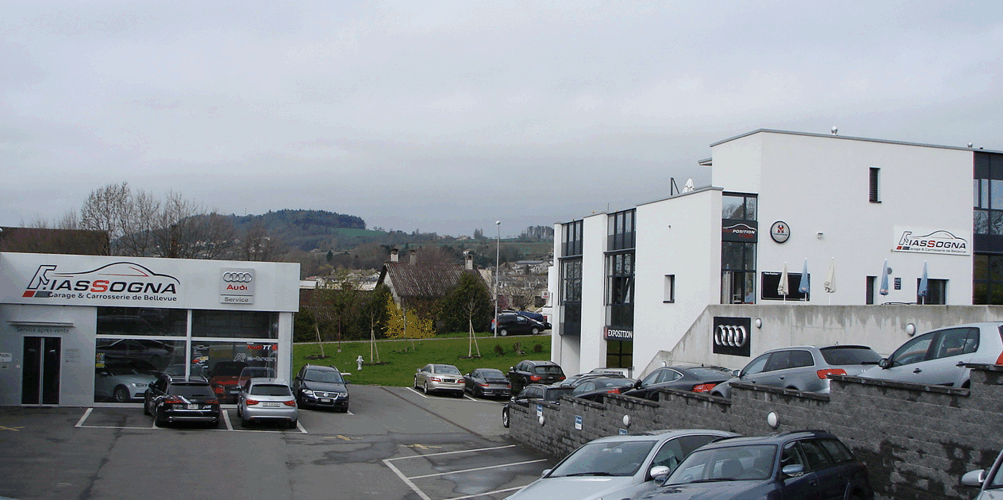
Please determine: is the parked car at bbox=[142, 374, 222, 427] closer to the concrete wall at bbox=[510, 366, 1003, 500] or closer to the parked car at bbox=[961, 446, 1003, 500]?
the concrete wall at bbox=[510, 366, 1003, 500]

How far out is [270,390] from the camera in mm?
24031

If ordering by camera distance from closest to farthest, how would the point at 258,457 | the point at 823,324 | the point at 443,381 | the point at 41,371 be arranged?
the point at 258,457
the point at 823,324
the point at 41,371
the point at 443,381

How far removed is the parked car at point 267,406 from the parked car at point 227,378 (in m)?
4.84

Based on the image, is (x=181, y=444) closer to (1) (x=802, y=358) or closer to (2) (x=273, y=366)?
(2) (x=273, y=366)

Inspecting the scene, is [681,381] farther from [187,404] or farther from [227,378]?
[227,378]

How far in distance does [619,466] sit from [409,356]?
4088cm

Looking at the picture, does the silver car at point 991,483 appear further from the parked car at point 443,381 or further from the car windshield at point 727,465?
the parked car at point 443,381

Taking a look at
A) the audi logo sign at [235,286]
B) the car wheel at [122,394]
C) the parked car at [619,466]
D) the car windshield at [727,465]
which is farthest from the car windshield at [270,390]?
the car windshield at [727,465]

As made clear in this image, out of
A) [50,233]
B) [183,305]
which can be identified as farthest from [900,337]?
[50,233]

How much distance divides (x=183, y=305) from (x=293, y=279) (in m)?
3.79

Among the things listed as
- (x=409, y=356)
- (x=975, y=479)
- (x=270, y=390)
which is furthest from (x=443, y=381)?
(x=975, y=479)

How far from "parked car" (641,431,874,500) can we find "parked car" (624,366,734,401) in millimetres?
7911

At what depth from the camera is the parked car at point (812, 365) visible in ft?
46.8

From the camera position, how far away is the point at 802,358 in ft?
48.9
